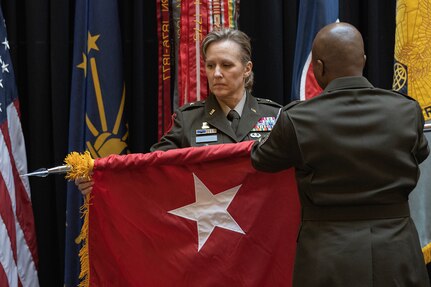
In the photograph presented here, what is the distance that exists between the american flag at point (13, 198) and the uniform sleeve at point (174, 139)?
819mm

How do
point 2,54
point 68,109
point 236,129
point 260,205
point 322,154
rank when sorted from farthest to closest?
point 68,109 < point 2,54 < point 236,129 < point 260,205 < point 322,154

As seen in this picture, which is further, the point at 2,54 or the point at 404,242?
the point at 2,54

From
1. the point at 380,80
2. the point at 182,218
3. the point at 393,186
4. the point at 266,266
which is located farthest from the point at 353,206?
the point at 380,80

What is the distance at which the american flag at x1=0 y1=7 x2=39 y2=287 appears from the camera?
2.77m

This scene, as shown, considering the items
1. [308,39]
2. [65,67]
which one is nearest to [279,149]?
[308,39]

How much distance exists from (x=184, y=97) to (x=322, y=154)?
1315 mm

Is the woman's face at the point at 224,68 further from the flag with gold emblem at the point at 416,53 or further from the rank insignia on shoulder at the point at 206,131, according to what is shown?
the flag with gold emblem at the point at 416,53

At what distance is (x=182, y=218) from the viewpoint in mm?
2334

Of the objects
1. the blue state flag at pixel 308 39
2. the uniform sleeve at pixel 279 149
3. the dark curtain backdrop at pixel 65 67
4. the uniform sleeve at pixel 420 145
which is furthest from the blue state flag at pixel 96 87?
the uniform sleeve at pixel 420 145

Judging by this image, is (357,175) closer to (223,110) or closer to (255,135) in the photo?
(255,135)

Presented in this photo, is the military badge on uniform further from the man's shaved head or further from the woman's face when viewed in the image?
the man's shaved head

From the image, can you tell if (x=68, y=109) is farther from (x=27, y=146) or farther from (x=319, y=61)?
(x=319, y=61)

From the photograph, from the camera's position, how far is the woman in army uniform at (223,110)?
2518mm

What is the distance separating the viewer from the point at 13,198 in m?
2.83
